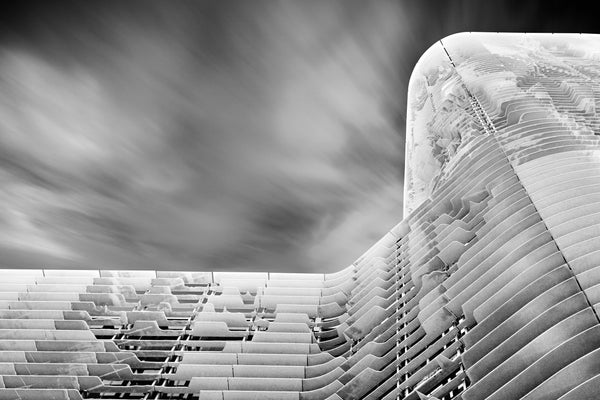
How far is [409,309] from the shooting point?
3.66 meters

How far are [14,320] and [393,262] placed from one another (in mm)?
3293

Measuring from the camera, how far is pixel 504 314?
8.67 ft

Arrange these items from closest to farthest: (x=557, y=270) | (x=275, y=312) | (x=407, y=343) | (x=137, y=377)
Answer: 1. (x=557, y=270)
2. (x=407, y=343)
3. (x=137, y=377)
4. (x=275, y=312)

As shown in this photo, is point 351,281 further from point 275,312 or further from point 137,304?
point 137,304

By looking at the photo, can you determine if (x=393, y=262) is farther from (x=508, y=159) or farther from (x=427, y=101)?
(x=427, y=101)

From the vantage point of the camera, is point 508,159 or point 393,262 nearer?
point 508,159

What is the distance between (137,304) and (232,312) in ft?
2.82

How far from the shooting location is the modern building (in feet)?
8.06

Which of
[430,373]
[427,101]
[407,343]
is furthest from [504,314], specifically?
[427,101]

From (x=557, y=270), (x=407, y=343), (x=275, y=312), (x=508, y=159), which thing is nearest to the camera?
(x=557, y=270)

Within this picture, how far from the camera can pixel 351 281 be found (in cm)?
476

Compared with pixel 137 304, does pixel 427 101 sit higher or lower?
higher

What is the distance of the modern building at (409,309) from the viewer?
246 cm

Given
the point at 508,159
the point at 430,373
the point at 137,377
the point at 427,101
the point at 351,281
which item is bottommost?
the point at 430,373
